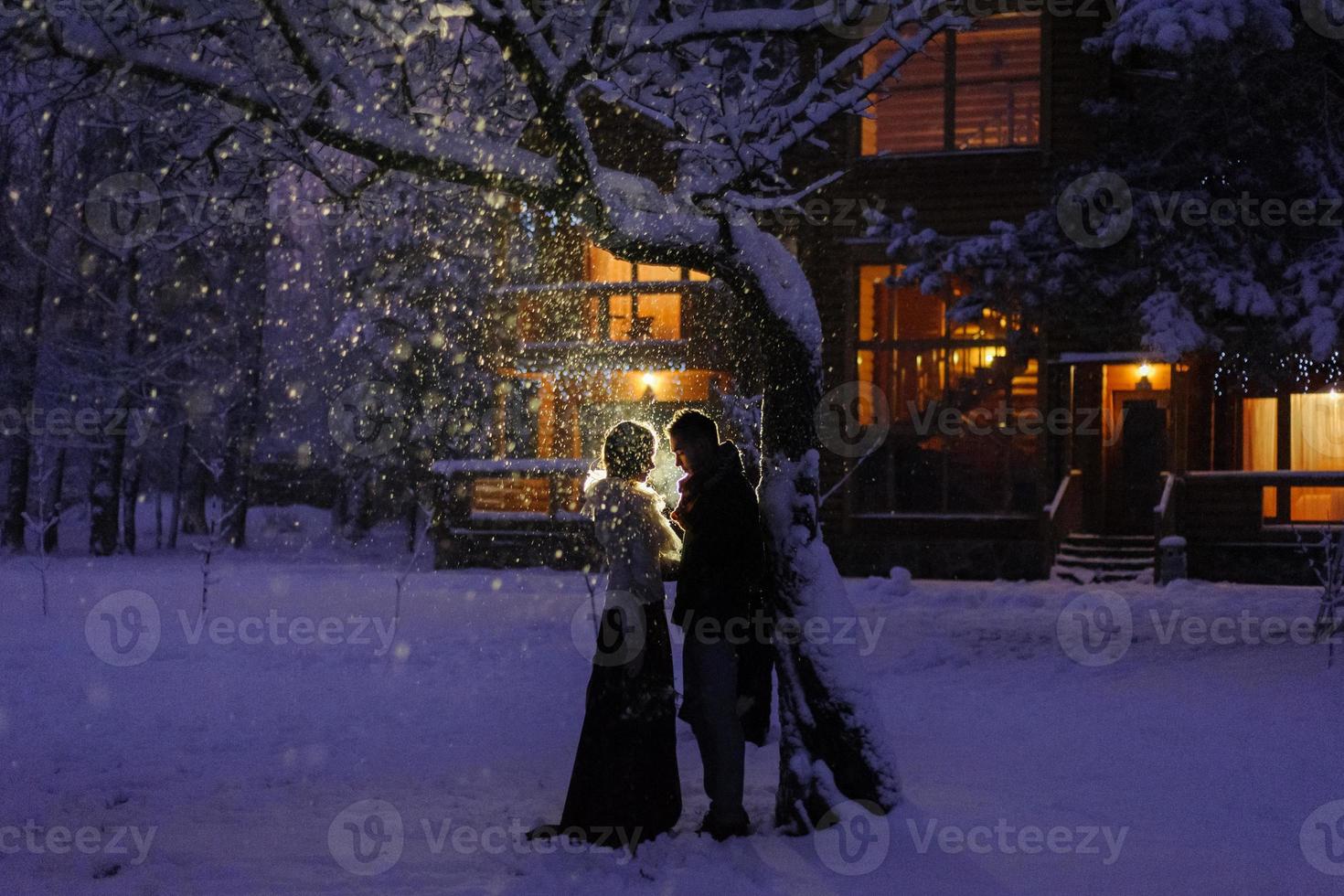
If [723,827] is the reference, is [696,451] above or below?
above

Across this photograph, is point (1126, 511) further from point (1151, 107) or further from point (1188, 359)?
point (1151, 107)

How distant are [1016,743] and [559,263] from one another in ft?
62.0

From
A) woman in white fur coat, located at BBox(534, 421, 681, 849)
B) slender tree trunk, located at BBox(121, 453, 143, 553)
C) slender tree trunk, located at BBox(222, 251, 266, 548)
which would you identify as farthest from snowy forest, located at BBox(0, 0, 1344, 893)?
slender tree trunk, located at BBox(222, 251, 266, 548)

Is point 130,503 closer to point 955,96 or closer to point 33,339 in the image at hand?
point 33,339

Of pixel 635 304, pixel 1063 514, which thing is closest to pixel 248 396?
pixel 635 304

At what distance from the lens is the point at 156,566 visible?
2480cm

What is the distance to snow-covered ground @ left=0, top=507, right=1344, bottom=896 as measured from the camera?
5277 millimetres

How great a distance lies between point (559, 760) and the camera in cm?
783

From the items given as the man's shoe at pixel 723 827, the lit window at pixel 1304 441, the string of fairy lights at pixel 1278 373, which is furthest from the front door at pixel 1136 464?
the man's shoe at pixel 723 827

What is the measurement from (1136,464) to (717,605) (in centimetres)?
1733

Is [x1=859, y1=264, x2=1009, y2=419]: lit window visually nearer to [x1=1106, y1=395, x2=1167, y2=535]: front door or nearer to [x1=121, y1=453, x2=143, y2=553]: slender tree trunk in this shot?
[x1=1106, y1=395, x2=1167, y2=535]: front door

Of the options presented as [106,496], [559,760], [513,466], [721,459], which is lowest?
[559,760]

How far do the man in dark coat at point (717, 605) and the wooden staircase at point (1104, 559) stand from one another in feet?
47.0

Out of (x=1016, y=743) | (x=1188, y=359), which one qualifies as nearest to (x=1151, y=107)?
(x=1188, y=359)
